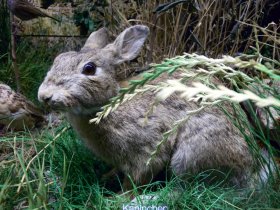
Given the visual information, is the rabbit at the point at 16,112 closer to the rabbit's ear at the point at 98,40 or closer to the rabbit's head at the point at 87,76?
the rabbit's ear at the point at 98,40

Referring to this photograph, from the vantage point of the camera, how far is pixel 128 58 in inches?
150

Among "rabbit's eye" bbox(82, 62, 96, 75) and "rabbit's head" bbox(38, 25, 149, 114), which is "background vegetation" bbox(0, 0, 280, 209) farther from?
"rabbit's eye" bbox(82, 62, 96, 75)

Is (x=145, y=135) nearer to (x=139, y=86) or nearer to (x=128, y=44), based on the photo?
(x=128, y=44)

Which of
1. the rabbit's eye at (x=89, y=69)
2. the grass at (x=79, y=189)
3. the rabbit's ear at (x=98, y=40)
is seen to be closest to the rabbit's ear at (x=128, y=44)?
the rabbit's eye at (x=89, y=69)

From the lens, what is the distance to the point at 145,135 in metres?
3.63

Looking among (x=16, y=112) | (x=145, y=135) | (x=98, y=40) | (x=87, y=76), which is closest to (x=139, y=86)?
(x=87, y=76)

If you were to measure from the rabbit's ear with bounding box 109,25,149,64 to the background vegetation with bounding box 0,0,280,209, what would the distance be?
328 millimetres

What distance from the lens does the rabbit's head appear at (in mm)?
3292

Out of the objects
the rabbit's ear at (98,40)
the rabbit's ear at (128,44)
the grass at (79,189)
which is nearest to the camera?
the grass at (79,189)

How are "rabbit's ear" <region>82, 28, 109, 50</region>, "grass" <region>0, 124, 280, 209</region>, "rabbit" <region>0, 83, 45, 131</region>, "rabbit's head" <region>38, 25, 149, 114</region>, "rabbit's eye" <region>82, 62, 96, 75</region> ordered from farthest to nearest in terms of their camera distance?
"rabbit" <region>0, 83, 45, 131</region>, "rabbit's ear" <region>82, 28, 109, 50</region>, "rabbit's eye" <region>82, 62, 96, 75</region>, "rabbit's head" <region>38, 25, 149, 114</region>, "grass" <region>0, 124, 280, 209</region>

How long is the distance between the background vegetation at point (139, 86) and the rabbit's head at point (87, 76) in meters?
0.37

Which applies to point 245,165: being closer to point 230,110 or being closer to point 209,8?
point 230,110

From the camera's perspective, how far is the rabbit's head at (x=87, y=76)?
3292 mm

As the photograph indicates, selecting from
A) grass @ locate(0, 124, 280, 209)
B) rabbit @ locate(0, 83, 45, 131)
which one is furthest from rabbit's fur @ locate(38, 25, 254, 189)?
rabbit @ locate(0, 83, 45, 131)
